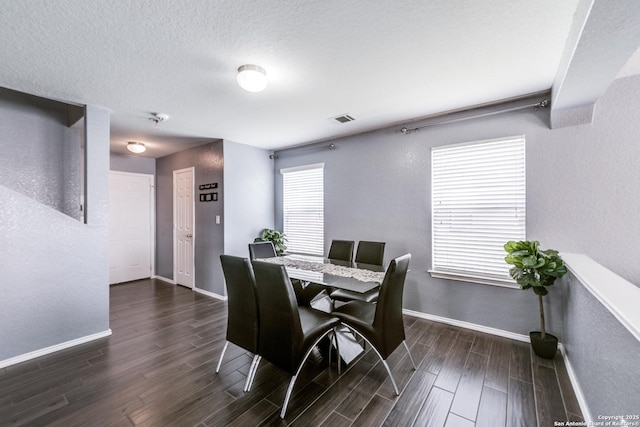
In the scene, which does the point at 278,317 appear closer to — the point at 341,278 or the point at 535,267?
the point at 341,278

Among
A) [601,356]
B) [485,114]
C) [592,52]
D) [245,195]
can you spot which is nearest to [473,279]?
[601,356]

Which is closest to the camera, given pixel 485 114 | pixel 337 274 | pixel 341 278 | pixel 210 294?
pixel 341 278

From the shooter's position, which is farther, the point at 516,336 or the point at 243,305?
the point at 516,336

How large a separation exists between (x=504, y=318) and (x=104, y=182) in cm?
Answer: 467

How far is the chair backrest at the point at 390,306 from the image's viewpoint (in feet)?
6.10

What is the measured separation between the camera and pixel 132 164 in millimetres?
5191

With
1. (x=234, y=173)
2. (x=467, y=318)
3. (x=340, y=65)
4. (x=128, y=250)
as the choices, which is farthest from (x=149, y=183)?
(x=467, y=318)

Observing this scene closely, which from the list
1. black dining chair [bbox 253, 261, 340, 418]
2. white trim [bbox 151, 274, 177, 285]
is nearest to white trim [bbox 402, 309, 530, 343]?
black dining chair [bbox 253, 261, 340, 418]

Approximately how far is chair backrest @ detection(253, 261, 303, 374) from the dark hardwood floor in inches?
13.1

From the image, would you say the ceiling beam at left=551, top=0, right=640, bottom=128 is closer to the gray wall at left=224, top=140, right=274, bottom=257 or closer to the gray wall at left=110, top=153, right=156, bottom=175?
the gray wall at left=224, top=140, right=274, bottom=257

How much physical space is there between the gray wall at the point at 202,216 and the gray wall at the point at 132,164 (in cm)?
24

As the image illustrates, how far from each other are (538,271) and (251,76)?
2930 millimetres

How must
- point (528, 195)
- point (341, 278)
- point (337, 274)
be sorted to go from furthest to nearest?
point (528, 195)
point (337, 274)
point (341, 278)

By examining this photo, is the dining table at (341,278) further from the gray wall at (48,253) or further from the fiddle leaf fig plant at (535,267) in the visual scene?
the gray wall at (48,253)
